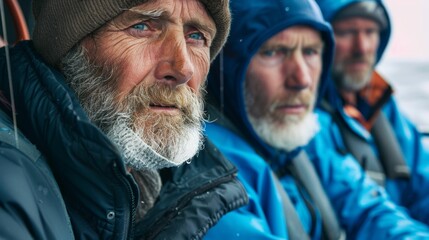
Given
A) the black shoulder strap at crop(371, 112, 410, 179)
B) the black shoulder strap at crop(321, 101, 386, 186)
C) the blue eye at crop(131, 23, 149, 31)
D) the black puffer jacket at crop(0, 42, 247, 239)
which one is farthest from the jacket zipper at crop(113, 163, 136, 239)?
the black shoulder strap at crop(371, 112, 410, 179)

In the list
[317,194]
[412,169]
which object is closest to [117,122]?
[317,194]

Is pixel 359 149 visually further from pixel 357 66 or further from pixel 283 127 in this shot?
pixel 283 127

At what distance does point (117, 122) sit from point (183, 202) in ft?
0.93

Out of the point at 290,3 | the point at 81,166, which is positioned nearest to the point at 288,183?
the point at 290,3

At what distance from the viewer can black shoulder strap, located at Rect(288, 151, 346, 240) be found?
2.27 meters

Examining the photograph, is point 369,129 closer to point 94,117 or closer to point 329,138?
point 329,138

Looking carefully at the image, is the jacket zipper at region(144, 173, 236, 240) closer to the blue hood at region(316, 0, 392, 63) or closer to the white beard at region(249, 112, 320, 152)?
the white beard at region(249, 112, 320, 152)

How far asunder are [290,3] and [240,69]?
28cm

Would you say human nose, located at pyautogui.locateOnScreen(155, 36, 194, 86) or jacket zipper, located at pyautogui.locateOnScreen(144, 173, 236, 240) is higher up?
human nose, located at pyautogui.locateOnScreen(155, 36, 194, 86)

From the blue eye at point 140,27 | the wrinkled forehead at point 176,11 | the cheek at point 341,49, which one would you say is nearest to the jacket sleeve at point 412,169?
the cheek at point 341,49

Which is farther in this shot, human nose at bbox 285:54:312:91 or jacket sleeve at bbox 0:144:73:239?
human nose at bbox 285:54:312:91

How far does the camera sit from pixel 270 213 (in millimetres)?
1936

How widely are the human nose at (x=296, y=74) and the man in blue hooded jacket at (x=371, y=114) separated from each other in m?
0.73

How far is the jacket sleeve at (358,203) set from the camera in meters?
2.33
